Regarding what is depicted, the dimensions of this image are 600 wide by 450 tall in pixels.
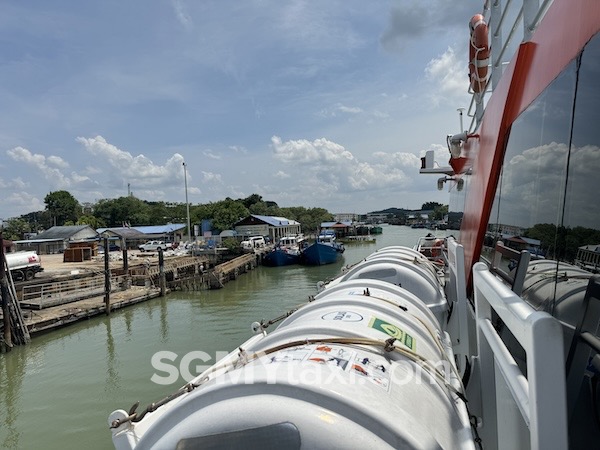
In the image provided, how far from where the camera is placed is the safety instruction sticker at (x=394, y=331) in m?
3.26

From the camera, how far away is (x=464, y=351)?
160 inches

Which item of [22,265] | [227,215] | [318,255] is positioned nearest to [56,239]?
[227,215]

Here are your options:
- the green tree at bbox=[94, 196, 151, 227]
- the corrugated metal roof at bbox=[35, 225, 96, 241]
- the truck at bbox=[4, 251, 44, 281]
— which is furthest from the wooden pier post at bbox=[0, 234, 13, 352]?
the green tree at bbox=[94, 196, 151, 227]

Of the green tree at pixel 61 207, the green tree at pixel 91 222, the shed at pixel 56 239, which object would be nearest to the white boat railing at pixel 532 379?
the shed at pixel 56 239

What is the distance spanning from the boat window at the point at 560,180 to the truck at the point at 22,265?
31.4 m

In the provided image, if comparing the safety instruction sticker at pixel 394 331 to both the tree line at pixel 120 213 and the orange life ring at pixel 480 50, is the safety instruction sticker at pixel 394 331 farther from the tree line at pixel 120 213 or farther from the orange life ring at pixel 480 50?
the tree line at pixel 120 213

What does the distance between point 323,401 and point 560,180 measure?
194 centimetres

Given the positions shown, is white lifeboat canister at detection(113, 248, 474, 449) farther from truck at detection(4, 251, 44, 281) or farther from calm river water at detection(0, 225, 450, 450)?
truck at detection(4, 251, 44, 281)

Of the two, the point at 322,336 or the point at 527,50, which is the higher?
the point at 527,50

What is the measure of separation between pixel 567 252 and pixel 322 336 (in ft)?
5.18

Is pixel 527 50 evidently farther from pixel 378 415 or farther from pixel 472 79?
pixel 472 79

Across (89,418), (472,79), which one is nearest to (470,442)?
(472,79)

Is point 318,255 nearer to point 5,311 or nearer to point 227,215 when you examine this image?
point 227,215

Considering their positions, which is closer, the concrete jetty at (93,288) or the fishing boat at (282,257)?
the concrete jetty at (93,288)
